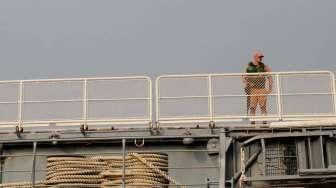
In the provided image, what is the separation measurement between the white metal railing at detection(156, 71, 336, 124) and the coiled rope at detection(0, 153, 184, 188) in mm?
1193

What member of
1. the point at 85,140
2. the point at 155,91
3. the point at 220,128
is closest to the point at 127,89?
the point at 155,91

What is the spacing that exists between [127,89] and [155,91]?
701 mm

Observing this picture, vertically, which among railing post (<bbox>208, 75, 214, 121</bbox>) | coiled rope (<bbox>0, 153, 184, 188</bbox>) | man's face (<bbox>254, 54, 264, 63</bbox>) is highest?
man's face (<bbox>254, 54, 264, 63</bbox>)

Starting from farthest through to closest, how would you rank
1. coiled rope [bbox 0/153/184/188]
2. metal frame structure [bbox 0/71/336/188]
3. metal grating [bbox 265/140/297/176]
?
coiled rope [bbox 0/153/184/188] < metal grating [bbox 265/140/297/176] < metal frame structure [bbox 0/71/336/188]

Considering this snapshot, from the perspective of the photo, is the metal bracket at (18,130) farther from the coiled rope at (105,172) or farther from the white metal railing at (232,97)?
the white metal railing at (232,97)

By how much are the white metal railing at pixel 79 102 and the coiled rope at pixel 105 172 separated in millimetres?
1036

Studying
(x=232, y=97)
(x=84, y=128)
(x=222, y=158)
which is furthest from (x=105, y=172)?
(x=232, y=97)

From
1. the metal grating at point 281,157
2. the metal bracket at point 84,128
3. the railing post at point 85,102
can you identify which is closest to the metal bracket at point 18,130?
the metal bracket at point 84,128

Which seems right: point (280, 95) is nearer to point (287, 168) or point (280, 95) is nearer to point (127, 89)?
point (287, 168)

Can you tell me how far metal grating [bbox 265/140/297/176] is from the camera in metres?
12.9

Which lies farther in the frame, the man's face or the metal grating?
the man's face

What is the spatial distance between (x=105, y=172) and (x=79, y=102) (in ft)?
6.46

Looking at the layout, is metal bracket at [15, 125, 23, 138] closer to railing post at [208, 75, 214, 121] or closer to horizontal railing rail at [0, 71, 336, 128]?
horizontal railing rail at [0, 71, 336, 128]

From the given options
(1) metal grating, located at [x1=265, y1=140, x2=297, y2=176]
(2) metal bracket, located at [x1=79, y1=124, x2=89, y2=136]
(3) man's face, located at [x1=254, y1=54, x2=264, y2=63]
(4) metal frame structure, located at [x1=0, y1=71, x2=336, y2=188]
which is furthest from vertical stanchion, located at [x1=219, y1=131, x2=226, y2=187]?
(2) metal bracket, located at [x1=79, y1=124, x2=89, y2=136]
